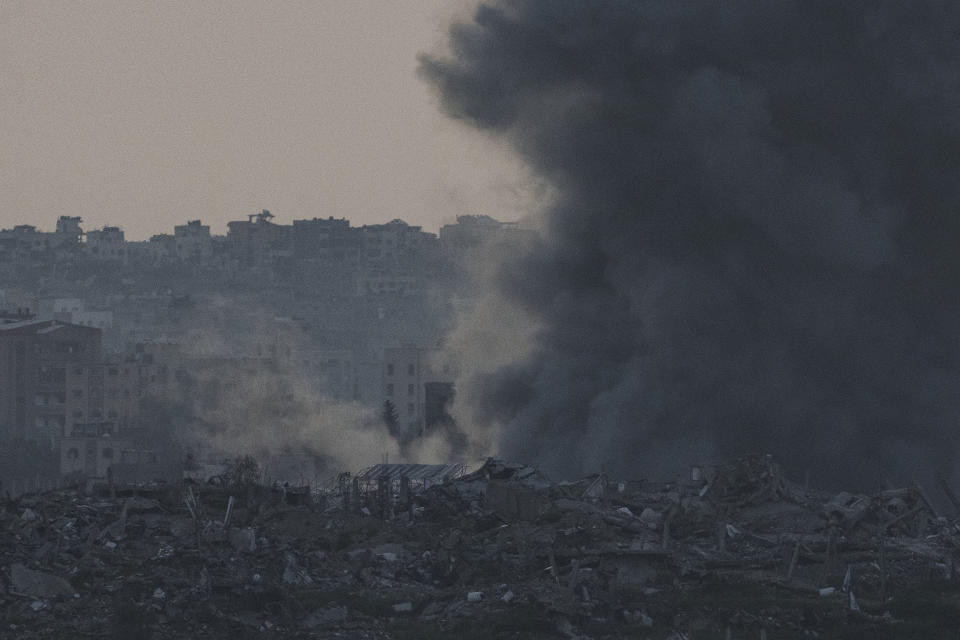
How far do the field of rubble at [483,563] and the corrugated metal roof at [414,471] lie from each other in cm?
619

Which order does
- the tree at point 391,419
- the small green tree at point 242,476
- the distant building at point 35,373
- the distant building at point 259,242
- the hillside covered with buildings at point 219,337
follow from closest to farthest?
the small green tree at point 242,476, the tree at point 391,419, the hillside covered with buildings at point 219,337, the distant building at point 35,373, the distant building at point 259,242

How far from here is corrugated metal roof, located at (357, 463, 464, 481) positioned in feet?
141

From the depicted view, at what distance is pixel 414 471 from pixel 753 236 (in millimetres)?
9678

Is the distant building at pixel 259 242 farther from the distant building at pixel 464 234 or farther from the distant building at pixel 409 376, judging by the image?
the distant building at pixel 409 376

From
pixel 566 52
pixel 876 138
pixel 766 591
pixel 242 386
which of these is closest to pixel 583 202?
pixel 566 52

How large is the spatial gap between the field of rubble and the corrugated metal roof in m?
6.19

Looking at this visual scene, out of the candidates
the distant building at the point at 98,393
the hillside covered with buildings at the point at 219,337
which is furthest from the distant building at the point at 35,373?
the distant building at the point at 98,393

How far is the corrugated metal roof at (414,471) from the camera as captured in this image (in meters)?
42.9

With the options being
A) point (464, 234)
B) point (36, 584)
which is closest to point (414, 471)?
point (36, 584)

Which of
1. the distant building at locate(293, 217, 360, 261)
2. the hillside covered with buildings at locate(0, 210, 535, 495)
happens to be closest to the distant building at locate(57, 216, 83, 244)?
the hillside covered with buildings at locate(0, 210, 535, 495)

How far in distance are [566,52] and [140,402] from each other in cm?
4857

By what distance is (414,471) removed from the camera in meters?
44.5

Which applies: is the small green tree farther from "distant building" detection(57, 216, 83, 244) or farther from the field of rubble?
"distant building" detection(57, 216, 83, 244)

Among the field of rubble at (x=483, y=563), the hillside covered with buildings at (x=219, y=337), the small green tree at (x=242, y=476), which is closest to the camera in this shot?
the field of rubble at (x=483, y=563)
